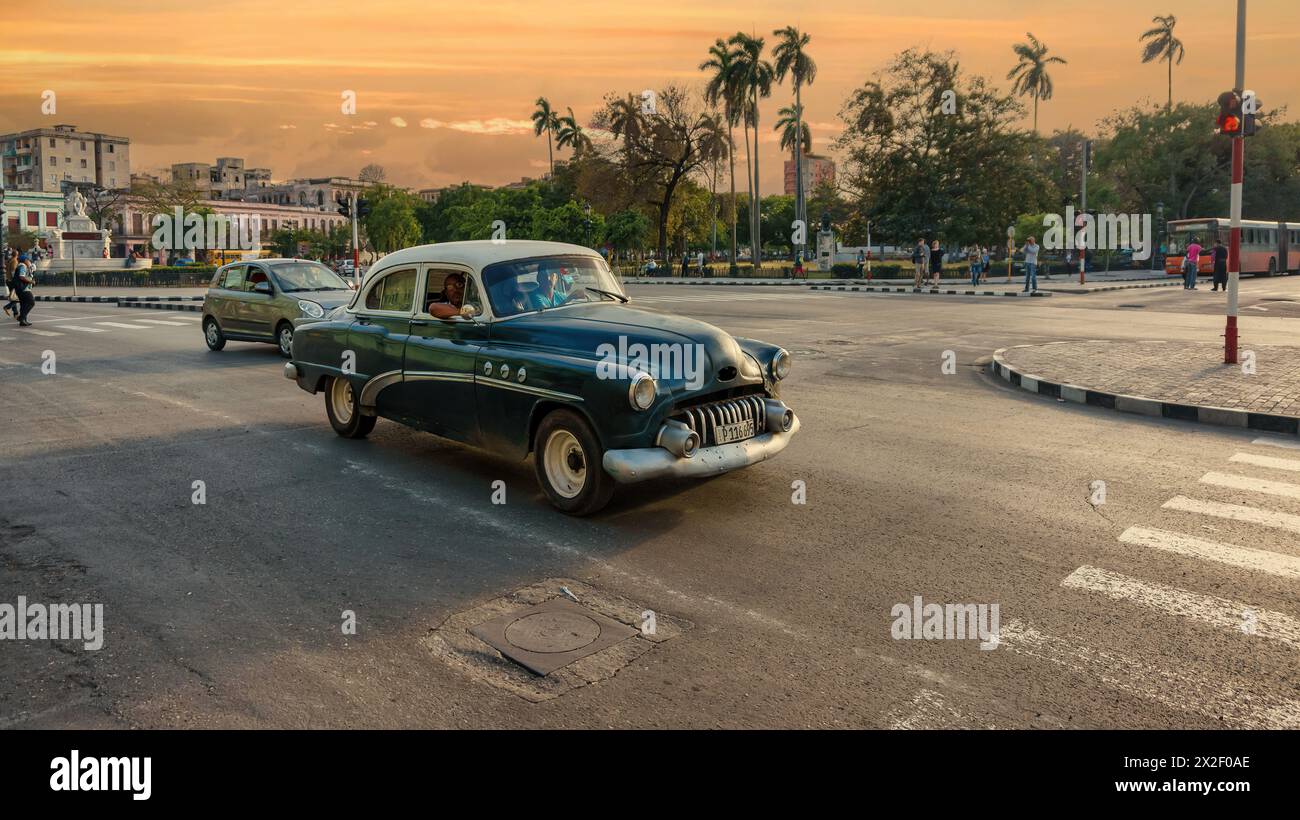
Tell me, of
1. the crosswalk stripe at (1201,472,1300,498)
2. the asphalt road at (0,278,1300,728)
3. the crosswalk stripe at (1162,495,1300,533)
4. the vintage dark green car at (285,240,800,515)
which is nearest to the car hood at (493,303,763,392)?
the vintage dark green car at (285,240,800,515)

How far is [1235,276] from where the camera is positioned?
12.4 metres

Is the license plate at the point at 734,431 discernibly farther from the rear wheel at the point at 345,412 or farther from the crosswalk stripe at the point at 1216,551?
the rear wheel at the point at 345,412

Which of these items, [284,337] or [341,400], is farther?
[284,337]

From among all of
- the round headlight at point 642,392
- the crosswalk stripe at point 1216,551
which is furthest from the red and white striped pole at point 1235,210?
the round headlight at point 642,392

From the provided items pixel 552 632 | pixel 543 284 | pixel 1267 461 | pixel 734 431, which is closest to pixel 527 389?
pixel 543 284

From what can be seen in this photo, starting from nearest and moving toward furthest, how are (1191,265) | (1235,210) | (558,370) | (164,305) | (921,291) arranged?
(558,370) → (1235,210) → (164,305) → (1191,265) → (921,291)

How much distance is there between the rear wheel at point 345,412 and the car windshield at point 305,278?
23.5 feet

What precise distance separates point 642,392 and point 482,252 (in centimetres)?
223

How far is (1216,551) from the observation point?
5.59m

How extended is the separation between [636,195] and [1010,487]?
199 feet

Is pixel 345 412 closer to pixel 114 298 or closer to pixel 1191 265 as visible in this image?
pixel 114 298

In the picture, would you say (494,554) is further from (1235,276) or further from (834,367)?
(1235,276)

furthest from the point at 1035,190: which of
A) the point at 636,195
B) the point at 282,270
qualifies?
the point at 282,270

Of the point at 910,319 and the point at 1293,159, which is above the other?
the point at 1293,159
